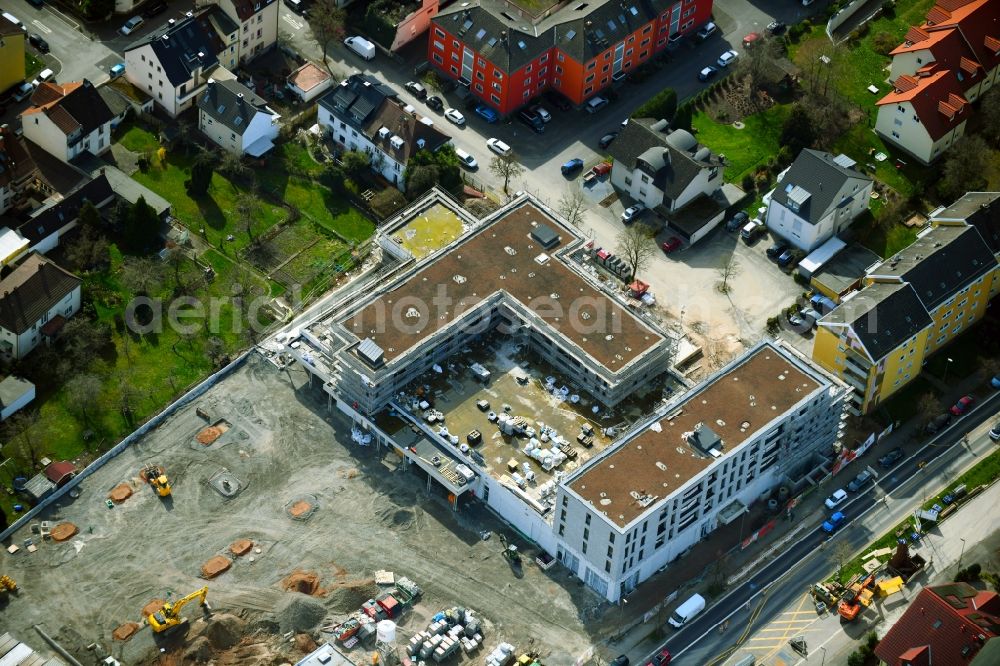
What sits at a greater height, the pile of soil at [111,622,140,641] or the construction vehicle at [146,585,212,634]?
the construction vehicle at [146,585,212,634]

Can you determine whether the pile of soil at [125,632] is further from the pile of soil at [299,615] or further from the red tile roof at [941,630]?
the red tile roof at [941,630]

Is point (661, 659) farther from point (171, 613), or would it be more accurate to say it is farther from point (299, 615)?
point (171, 613)

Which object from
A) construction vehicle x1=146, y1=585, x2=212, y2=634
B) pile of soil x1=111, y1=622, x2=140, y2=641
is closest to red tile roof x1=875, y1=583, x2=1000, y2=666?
construction vehicle x1=146, y1=585, x2=212, y2=634

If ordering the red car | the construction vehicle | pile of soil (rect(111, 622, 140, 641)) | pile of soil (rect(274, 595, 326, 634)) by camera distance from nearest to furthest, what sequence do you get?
the construction vehicle, pile of soil (rect(111, 622, 140, 641)), the red car, pile of soil (rect(274, 595, 326, 634))

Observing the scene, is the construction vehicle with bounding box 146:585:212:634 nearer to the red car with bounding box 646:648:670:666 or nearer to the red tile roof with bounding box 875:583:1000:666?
the red car with bounding box 646:648:670:666

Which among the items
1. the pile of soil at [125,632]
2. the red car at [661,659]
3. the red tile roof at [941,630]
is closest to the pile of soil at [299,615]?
the pile of soil at [125,632]

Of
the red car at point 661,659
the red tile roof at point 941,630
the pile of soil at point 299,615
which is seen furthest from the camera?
the pile of soil at point 299,615

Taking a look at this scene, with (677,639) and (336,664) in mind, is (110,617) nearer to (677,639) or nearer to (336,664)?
(336,664)
